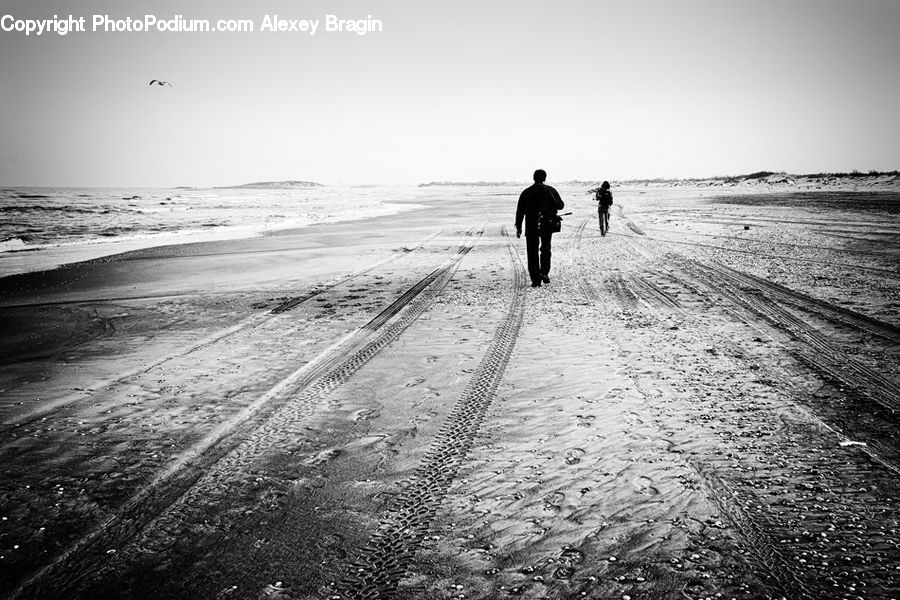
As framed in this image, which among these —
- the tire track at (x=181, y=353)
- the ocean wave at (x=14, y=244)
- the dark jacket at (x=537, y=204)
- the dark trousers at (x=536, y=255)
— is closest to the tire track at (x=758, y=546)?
the tire track at (x=181, y=353)

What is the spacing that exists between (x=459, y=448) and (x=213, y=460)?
1509 mm

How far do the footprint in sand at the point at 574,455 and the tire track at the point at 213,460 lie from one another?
74.0 inches

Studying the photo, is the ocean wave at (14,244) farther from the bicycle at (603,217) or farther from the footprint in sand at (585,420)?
the footprint in sand at (585,420)

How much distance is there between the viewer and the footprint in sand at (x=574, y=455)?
2.93 meters

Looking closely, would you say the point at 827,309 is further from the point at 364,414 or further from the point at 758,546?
the point at 364,414

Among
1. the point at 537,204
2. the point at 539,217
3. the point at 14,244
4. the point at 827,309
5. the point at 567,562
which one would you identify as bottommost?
the point at 567,562

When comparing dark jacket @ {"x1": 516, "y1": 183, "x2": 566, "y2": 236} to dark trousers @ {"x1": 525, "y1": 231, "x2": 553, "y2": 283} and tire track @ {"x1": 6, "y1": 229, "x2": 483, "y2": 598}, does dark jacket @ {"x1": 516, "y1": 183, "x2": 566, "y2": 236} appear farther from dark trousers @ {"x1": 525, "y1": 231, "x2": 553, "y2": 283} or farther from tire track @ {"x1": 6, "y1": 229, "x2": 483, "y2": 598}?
tire track @ {"x1": 6, "y1": 229, "x2": 483, "y2": 598}

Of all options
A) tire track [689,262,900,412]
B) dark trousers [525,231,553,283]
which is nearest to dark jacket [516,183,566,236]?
dark trousers [525,231,553,283]

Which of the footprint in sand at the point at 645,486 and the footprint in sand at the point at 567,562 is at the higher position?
the footprint in sand at the point at 645,486

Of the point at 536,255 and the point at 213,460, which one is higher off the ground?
the point at 536,255

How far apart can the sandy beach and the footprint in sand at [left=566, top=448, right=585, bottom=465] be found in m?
0.01

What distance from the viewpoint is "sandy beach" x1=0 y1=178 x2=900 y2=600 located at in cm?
211

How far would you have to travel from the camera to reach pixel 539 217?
27.6 ft

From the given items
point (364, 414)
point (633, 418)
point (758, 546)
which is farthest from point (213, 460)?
point (758, 546)
